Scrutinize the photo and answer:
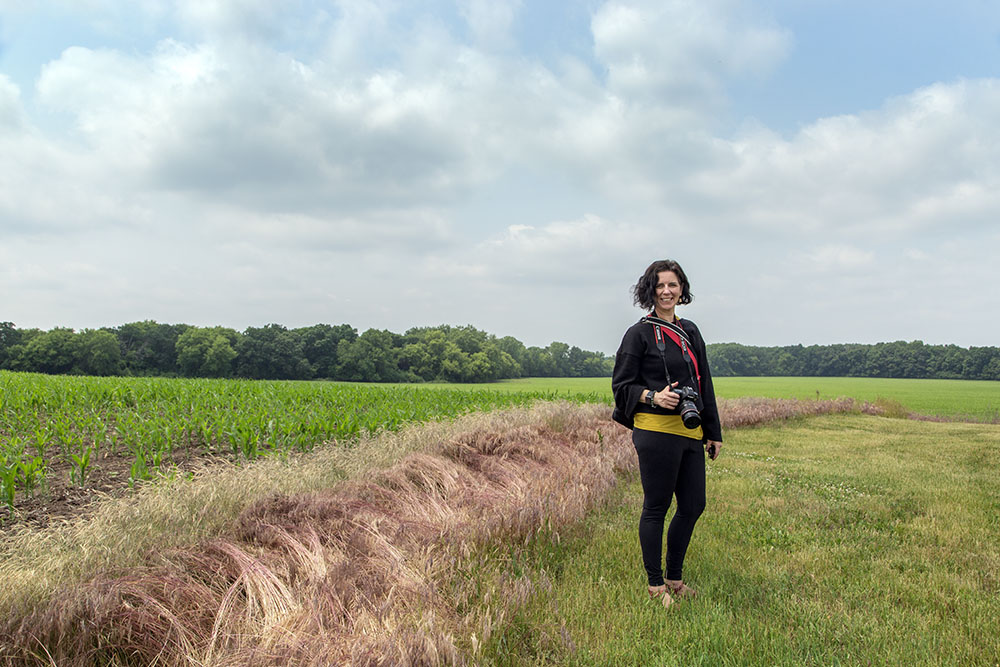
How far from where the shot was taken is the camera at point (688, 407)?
306 centimetres

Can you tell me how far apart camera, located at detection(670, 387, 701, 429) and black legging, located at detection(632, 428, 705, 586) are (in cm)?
22

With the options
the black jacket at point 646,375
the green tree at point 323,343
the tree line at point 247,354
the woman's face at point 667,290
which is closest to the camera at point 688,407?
the black jacket at point 646,375

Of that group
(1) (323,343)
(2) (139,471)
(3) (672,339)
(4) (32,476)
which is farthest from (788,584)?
(1) (323,343)

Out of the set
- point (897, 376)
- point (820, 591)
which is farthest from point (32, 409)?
point (897, 376)

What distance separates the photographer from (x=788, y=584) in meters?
3.70

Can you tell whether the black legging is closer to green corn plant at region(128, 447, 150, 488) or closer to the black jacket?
the black jacket

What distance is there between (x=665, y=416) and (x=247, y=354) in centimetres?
6060

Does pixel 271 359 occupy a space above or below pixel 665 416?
below

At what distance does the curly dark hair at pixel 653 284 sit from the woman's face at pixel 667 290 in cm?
3

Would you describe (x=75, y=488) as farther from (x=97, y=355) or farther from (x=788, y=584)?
(x=97, y=355)

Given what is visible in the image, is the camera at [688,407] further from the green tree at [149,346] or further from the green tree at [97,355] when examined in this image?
the green tree at [149,346]

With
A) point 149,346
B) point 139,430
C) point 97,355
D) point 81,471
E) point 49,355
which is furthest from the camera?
point 149,346

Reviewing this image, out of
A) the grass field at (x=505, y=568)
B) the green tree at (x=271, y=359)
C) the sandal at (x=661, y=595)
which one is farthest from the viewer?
the green tree at (x=271, y=359)

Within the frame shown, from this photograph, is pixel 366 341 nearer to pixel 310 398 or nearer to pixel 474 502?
pixel 310 398
